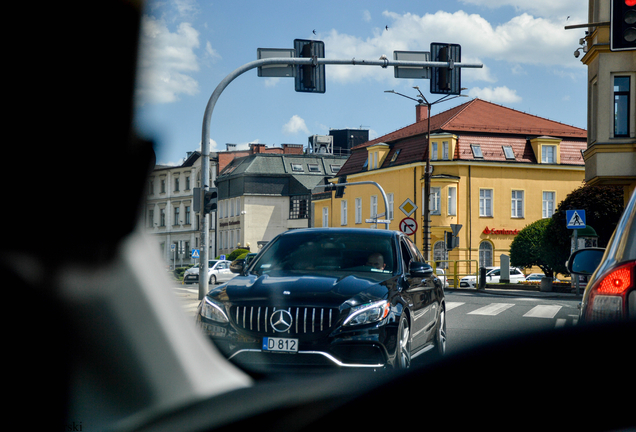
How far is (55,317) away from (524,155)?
58814mm

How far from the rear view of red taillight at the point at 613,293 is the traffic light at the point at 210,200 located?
1248 centimetres

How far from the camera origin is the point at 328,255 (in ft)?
24.2

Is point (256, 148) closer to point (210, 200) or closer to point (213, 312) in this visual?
point (210, 200)

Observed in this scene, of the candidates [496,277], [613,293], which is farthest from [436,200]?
[613,293]

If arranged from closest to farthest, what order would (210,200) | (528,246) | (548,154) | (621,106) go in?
(210,200)
(621,106)
(528,246)
(548,154)

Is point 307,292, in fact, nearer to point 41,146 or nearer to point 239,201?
point 41,146

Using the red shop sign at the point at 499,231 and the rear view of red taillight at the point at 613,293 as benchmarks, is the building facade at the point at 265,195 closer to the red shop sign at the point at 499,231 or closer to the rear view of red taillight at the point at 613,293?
the red shop sign at the point at 499,231

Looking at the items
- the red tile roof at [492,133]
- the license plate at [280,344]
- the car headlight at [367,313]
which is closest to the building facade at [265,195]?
the red tile roof at [492,133]

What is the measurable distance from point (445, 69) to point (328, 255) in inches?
361

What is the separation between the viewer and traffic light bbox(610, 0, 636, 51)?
35.7ft

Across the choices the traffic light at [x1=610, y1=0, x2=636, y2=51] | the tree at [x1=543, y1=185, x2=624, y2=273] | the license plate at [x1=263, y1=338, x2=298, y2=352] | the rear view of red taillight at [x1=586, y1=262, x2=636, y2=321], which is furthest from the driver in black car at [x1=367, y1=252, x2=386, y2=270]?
the tree at [x1=543, y1=185, x2=624, y2=273]

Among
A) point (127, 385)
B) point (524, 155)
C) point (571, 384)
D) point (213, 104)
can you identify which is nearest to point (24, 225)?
point (127, 385)

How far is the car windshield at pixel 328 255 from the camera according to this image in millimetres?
7215

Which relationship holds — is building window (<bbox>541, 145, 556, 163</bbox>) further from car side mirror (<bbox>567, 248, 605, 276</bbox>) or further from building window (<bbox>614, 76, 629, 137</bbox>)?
car side mirror (<bbox>567, 248, 605, 276</bbox>)
